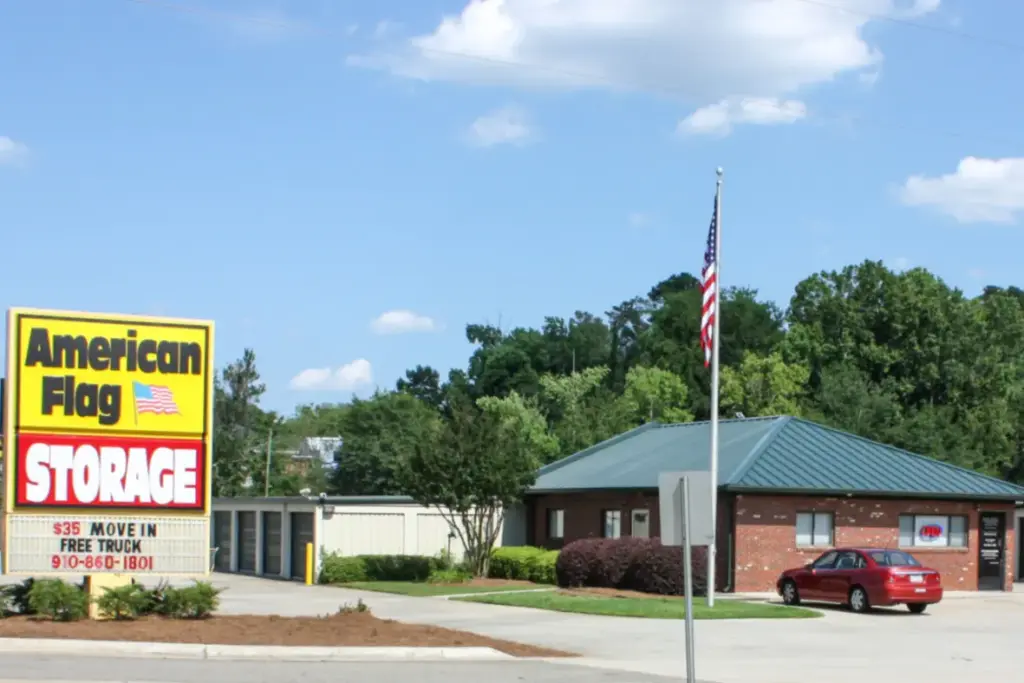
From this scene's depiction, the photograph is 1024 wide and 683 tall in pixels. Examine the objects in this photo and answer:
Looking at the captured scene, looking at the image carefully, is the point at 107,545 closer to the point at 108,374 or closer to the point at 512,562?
the point at 108,374

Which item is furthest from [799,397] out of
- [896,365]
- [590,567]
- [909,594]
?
[909,594]

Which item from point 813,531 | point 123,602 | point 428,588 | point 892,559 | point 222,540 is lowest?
point 428,588

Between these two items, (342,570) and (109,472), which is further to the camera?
(342,570)

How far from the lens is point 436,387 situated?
115812 millimetres

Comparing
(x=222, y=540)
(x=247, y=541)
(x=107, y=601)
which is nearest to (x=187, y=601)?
(x=107, y=601)

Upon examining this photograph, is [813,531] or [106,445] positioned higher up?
[106,445]

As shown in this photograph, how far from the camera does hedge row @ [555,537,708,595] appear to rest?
117ft

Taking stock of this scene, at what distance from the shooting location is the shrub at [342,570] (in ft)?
138

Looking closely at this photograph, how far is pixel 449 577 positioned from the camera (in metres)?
41.4

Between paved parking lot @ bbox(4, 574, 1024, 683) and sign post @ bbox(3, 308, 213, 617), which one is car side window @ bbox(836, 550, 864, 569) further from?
sign post @ bbox(3, 308, 213, 617)

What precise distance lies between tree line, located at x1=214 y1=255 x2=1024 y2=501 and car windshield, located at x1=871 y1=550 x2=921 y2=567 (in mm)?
27124

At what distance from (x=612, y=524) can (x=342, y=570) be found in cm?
825

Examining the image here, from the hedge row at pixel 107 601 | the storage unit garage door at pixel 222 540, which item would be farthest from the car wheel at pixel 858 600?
the storage unit garage door at pixel 222 540

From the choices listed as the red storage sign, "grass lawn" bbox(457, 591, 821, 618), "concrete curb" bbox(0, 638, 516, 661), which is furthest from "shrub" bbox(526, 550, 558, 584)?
"concrete curb" bbox(0, 638, 516, 661)
